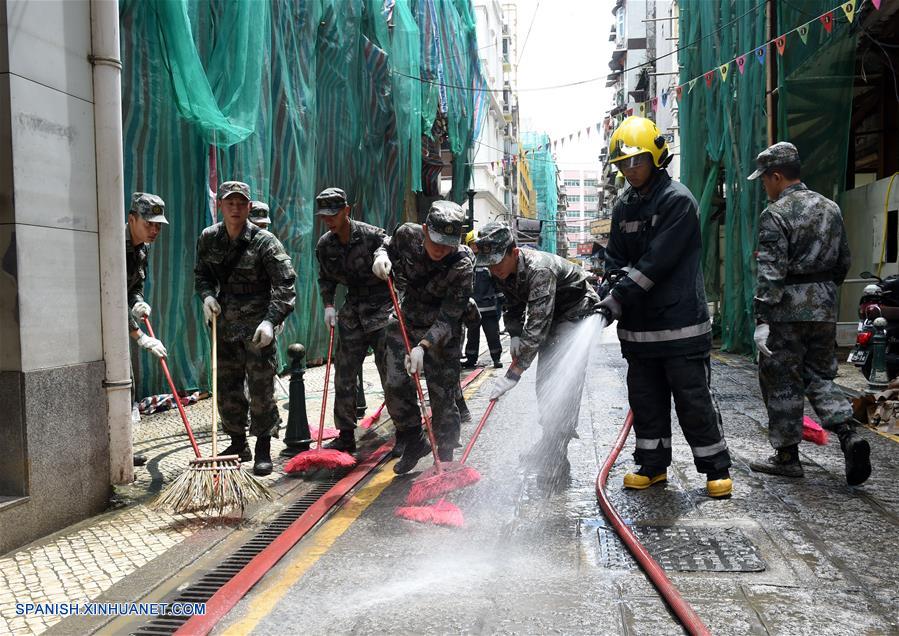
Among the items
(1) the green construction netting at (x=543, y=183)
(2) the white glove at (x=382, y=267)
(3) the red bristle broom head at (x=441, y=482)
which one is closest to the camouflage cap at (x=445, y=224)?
(2) the white glove at (x=382, y=267)

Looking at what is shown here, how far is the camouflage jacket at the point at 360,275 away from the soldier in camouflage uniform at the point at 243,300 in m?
0.57

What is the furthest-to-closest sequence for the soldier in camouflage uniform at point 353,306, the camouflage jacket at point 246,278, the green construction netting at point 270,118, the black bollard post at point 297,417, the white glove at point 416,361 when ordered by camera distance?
the green construction netting at point 270,118
the black bollard post at point 297,417
the soldier in camouflage uniform at point 353,306
the camouflage jacket at point 246,278
the white glove at point 416,361

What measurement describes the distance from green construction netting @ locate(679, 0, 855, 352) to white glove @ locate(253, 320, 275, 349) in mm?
9077

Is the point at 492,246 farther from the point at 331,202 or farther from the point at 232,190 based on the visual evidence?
the point at 232,190

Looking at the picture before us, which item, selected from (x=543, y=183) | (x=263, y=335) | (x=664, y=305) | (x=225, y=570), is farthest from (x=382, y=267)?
(x=543, y=183)

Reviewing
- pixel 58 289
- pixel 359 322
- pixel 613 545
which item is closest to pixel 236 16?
pixel 359 322

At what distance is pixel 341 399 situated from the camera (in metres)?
6.07

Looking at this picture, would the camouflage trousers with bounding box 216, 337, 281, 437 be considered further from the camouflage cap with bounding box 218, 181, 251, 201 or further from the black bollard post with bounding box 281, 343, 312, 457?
the camouflage cap with bounding box 218, 181, 251, 201

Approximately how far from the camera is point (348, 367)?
612 centimetres

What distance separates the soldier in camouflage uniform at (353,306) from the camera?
6.05 metres

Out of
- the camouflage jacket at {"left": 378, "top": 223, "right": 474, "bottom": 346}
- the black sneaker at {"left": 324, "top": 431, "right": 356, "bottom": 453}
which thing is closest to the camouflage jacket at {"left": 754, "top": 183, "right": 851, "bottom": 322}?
the camouflage jacket at {"left": 378, "top": 223, "right": 474, "bottom": 346}

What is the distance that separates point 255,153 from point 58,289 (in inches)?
207

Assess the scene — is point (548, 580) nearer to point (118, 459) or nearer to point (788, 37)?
point (118, 459)

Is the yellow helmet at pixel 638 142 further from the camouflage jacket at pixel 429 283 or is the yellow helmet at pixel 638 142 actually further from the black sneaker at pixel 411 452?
the black sneaker at pixel 411 452
